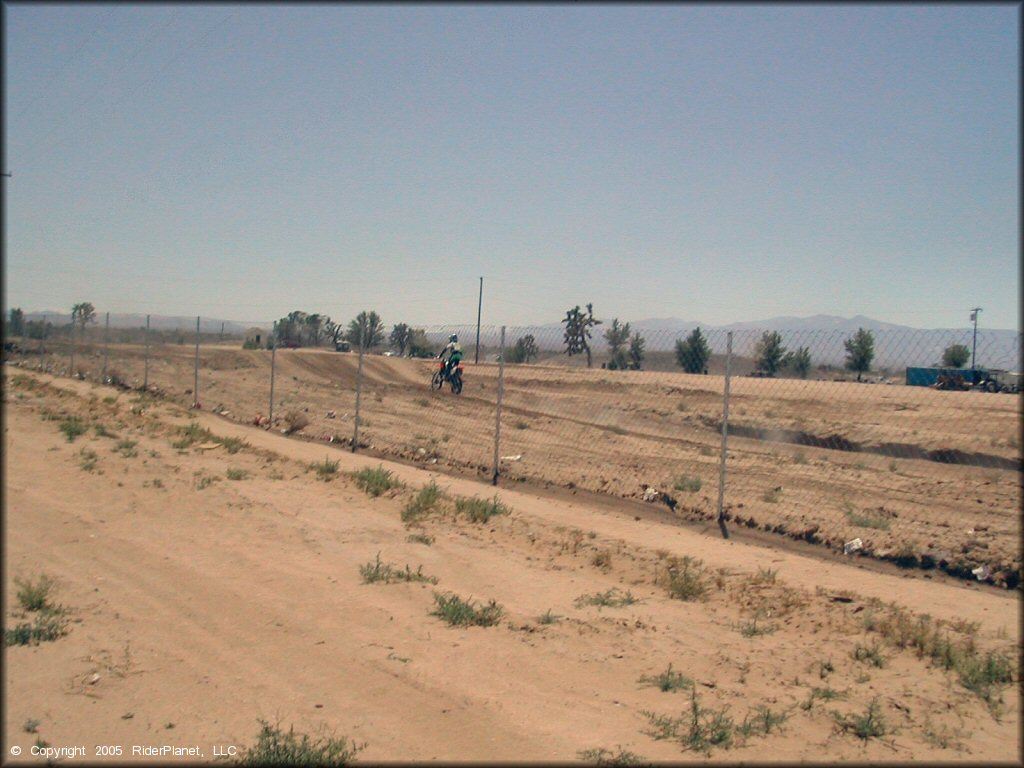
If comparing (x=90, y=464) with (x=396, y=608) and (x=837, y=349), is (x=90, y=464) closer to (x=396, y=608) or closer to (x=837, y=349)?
(x=396, y=608)

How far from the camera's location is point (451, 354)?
73.2 feet

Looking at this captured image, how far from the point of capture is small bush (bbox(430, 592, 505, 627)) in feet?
23.1

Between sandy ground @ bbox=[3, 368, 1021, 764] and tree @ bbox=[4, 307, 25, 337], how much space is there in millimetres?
25308

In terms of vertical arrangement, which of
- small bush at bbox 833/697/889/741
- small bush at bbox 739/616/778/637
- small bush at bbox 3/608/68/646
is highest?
small bush at bbox 833/697/889/741

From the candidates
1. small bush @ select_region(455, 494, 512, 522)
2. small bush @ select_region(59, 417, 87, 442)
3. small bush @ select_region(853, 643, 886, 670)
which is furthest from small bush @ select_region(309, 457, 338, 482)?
small bush @ select_region(853, 643, 886, 670)

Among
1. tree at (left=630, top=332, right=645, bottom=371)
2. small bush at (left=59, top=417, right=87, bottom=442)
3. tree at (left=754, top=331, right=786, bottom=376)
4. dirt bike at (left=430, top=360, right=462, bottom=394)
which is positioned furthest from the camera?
dirt bike at (left=430, top=360, right=462, bottom=394)

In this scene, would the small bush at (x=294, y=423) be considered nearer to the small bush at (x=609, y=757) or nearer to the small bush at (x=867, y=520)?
the small bush at (x=867, y=520)

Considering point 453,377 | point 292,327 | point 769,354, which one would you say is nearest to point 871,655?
point 769,354

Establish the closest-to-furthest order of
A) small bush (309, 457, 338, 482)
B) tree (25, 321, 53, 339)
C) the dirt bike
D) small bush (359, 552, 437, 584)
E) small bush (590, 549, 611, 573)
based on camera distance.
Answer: small bush (359, 552, 437, 584), small bush (590, 549, 611, 573), small bush (309, 457, 338, 482), the dirt bike, tree (25, 321, 53, 339)

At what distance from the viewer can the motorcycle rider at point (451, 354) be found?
1877 cm

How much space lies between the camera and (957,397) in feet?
43.9

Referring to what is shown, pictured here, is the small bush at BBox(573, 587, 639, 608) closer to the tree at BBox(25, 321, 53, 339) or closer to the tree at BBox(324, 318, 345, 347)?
the tree at BBox(324, 318, 345, 347)

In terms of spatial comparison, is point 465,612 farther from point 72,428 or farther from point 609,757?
point 72,428

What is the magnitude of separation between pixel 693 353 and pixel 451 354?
1017cm
